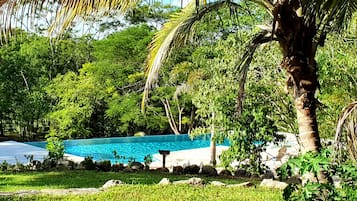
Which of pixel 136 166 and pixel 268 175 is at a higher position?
pixel 136 166

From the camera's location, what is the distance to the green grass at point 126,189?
6098mm

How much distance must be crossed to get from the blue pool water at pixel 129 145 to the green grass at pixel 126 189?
886 cm

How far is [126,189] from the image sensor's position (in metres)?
6.61

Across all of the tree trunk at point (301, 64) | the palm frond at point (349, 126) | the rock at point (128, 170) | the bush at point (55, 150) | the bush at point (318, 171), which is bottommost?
the rock at point (128, 170)

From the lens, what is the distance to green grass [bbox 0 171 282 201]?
20.0 feet

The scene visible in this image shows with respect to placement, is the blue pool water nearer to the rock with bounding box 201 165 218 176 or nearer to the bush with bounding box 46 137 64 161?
the bush with bounding box 46 137 64 161

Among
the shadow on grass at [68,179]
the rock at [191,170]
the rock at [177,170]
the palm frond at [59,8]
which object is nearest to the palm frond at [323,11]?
the palm frond at [59,8]

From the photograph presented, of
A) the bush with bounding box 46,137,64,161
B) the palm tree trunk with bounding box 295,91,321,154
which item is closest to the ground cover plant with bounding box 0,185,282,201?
the palm tree trunk with bounding box 295,91,321,154

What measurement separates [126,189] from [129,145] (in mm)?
14335

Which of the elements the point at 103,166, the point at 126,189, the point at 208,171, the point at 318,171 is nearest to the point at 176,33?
the point at 318,171

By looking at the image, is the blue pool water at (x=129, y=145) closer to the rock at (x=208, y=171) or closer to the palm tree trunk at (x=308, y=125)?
the rock at (x=208, y=171)

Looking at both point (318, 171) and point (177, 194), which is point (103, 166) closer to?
point (177, 194)

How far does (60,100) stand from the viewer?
21.2 meters

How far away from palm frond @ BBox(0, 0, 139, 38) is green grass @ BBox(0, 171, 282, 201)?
334 centimetres
